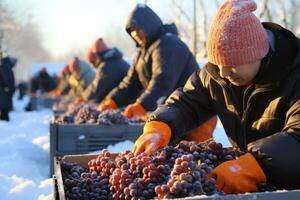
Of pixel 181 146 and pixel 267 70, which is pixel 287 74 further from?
pixel 181 146

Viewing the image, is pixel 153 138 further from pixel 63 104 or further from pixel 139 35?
pixel 63 104

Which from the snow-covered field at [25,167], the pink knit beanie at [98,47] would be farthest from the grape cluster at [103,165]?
the pink knit beanie at [98,47]

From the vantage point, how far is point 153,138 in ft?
11.2

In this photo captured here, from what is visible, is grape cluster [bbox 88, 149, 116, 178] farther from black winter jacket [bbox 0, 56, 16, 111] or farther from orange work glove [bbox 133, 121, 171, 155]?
black winter jacket [bbox 0, 56, 16, 111]

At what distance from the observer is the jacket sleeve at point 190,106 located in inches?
149

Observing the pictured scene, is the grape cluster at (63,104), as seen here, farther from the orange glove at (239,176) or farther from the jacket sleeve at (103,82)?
the orange glove at (239,176)

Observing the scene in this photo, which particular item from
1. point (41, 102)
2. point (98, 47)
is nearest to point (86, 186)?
point (98, 47)

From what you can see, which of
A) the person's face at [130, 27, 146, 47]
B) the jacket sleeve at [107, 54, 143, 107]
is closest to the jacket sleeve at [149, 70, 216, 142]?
the person's face at [130, 27, 146, 47]

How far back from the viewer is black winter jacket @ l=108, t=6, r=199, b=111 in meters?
6.43

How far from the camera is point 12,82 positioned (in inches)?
677

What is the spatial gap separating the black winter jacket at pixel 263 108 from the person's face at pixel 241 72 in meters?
0.04

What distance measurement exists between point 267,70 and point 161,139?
789 mm

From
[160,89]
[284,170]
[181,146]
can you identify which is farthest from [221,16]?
[160,89]

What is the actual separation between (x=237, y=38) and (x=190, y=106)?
0.94m
